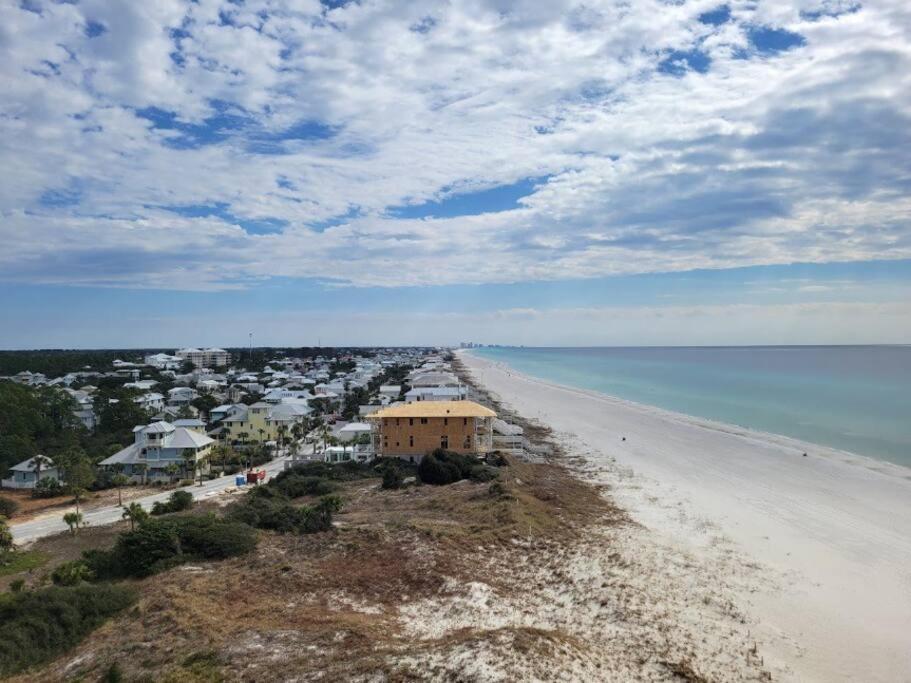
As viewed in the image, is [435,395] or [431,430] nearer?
[431,430]

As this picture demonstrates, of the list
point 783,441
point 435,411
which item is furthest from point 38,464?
point 783,441

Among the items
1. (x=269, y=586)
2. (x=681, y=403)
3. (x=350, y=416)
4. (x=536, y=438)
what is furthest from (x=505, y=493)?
(x=681, y=403)

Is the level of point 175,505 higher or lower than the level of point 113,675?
lower

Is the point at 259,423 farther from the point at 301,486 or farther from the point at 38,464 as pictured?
the point at 301,486

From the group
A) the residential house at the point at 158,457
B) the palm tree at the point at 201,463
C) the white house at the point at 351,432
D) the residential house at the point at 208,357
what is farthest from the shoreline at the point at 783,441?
the residential house at the point at 208,357

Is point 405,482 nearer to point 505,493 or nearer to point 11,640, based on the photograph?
point 505,493

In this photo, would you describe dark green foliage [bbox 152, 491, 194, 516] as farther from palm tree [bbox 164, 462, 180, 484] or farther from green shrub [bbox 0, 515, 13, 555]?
palm tree [bbox 164, 462, 180, 484]

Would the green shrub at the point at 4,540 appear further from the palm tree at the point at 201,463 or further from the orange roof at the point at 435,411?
the orange roof at the point at 435,411

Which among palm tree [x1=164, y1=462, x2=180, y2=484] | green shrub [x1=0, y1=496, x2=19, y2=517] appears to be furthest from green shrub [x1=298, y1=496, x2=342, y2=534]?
green shrub [x1=0, y1=496, x2=19, y2=517]
